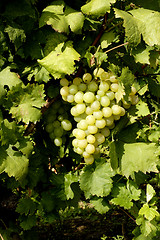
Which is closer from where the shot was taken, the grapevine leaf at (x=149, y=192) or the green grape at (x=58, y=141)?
the green grape at (x=58, y=141)

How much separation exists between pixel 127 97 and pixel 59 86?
38 centimetres

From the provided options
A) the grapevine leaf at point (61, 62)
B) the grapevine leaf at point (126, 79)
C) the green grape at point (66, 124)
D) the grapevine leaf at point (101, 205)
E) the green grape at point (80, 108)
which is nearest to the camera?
the grapevine leaf at point (61, 62)

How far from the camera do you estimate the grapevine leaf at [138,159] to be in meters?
1.38

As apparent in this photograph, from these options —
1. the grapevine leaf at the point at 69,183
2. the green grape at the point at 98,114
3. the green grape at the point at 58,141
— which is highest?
the green grape at the point at 98,114

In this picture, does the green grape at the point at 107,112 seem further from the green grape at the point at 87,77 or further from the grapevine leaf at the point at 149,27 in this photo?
the grapevine leaf at the point at 149,27

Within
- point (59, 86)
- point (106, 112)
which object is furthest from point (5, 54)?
point (106, 112)

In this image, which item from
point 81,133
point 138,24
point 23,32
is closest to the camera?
point 138,24

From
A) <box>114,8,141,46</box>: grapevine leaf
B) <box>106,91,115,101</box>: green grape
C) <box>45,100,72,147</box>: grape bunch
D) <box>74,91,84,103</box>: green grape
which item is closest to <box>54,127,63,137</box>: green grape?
<box>45,100,72,147</box>: grape bunch

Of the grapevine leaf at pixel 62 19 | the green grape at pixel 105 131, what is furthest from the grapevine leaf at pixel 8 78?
the green grape at pixel 105 131

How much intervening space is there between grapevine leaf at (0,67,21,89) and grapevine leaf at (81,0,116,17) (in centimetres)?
45

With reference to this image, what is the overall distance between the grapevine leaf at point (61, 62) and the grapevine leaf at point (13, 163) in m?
0.45

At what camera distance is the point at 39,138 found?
1.69 m

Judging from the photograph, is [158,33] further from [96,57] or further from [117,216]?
[117,216]

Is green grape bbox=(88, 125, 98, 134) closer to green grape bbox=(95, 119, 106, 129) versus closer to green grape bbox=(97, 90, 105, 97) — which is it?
green grape bbox=(95, 119, 106, 129)
